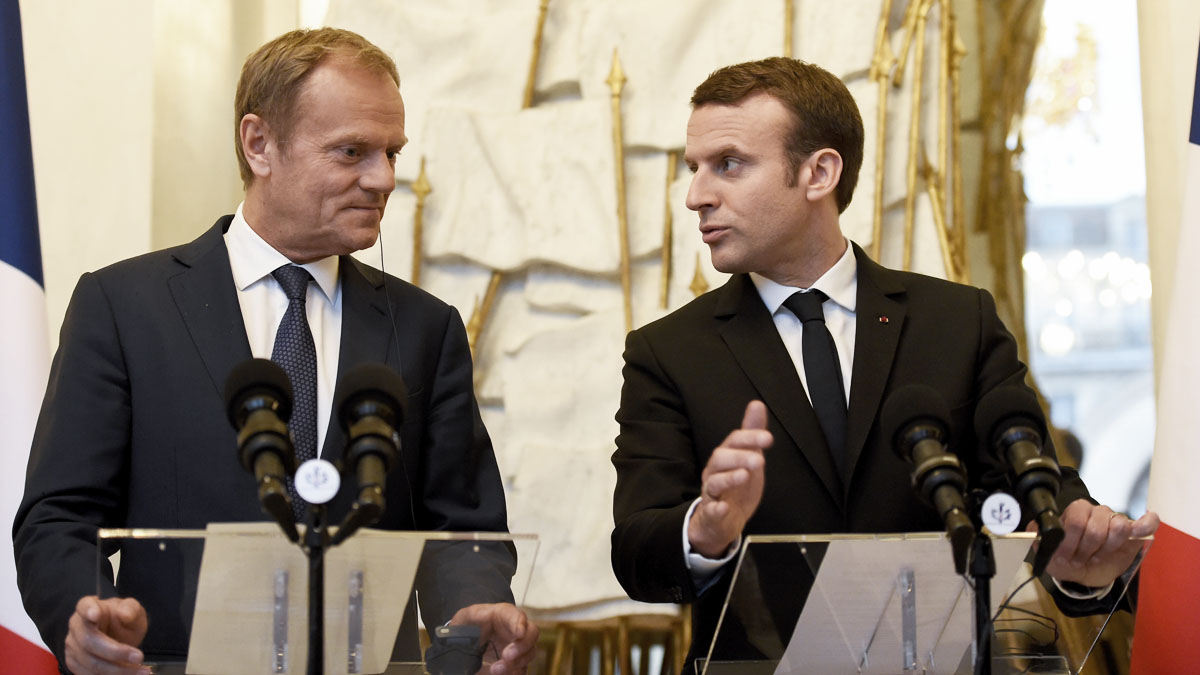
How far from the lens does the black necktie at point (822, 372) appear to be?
240 cm

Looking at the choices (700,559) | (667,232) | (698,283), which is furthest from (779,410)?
(667,232)

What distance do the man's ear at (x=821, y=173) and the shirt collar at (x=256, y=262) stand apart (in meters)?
0.93

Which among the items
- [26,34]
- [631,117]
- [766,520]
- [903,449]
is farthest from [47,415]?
[631,117]

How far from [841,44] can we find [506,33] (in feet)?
3.39

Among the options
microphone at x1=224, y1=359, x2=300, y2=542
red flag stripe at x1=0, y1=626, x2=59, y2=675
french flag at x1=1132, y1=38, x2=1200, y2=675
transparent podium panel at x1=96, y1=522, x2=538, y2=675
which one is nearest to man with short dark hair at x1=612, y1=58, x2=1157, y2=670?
transparent podium panel at x1=96, y1=522, x2=538, y2=675

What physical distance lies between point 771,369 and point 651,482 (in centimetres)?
31

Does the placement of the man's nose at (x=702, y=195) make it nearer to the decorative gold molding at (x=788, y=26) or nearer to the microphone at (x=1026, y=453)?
the microphone at (x=1026, y=453)

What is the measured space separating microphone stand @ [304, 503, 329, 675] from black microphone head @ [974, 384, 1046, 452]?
2.86 feet

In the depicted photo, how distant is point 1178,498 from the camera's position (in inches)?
113

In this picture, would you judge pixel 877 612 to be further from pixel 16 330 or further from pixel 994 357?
pixel 16 330

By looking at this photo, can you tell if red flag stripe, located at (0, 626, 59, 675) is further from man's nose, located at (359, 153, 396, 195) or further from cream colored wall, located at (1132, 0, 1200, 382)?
cream colored wall, located at (1132, 0, 1200, 382)

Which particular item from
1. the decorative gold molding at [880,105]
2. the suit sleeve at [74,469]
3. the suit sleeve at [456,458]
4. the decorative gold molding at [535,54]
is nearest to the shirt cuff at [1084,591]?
the suit sleeve at [456,458]

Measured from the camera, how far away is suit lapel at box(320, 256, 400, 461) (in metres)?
2.31

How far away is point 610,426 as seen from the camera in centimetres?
401
